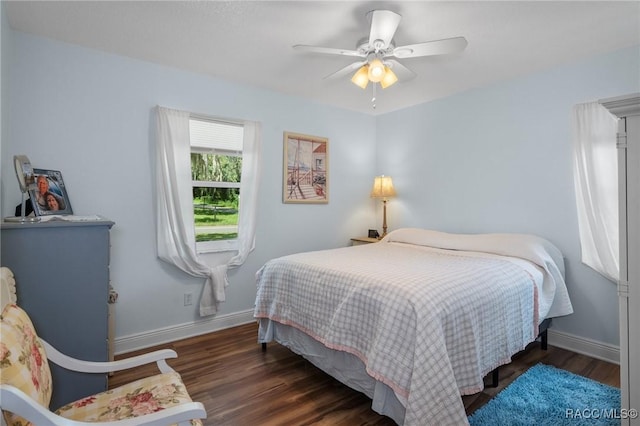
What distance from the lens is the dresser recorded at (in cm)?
159

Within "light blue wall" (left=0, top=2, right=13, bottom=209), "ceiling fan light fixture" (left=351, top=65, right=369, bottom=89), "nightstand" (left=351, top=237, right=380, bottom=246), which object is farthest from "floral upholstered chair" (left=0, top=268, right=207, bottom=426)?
"nightstand" (left=351, top=237, right=380, bottom=246)

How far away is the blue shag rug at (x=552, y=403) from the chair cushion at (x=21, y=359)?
200 cm

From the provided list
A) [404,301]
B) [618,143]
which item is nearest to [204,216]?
A: [404,301]

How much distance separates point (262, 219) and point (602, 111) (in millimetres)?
3052

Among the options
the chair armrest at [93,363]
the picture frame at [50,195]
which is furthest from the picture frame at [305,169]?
the chair armrest at [93,363]

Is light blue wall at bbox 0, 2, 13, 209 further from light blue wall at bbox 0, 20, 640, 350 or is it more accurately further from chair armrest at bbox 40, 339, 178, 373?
chair armrest at bbox 40, 339, 178, 373

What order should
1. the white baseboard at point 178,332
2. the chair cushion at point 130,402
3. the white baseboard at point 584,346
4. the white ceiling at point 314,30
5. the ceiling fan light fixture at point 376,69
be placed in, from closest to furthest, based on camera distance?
the chair cushion at point 130,402 → the white ceiling at point 314,30 → the ceiling fan light fixture at point 376,69 → the white baseboard at point 584,346 → the white baseboard at point 178,332

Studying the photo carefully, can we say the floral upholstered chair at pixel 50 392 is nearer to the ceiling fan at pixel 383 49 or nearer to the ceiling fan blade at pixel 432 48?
the ceiling fan at pixel 383 49

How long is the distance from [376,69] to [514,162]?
1.77 m

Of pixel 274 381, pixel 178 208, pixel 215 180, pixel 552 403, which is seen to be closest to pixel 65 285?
pixel 178 208

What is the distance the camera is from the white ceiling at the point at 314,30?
2.01 metres

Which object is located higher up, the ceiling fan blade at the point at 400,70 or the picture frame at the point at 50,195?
the ceiling fan blade at the point at 400,70

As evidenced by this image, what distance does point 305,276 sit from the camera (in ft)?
7.50

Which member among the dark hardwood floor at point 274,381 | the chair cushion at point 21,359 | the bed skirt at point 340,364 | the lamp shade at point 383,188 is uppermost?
the lamp shade at point 383,188
